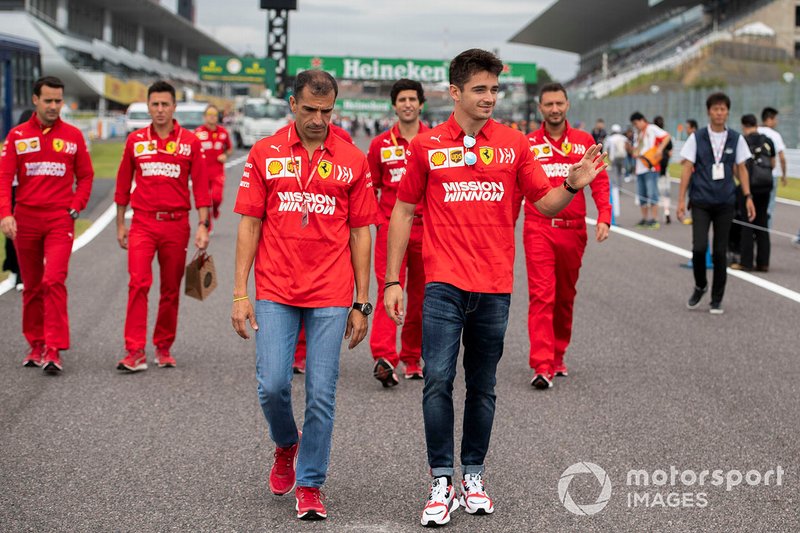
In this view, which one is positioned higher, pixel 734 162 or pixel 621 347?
pixel 734 162

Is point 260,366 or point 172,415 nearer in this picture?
point 260,366

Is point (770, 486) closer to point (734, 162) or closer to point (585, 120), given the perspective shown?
point (734, 162)

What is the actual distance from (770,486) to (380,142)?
360cm

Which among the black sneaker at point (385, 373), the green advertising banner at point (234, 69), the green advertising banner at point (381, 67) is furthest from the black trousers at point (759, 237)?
the green advertising banner at point (234, 69)

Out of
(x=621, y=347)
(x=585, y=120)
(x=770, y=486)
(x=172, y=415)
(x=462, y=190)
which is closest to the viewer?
(x=462, y=190)

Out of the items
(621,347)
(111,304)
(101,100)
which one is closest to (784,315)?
(621,347)

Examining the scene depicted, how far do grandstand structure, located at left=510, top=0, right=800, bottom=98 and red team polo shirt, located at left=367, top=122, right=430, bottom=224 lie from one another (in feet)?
169

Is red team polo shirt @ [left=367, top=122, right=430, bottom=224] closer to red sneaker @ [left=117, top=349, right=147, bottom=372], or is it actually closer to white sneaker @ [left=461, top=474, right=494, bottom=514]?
red sneaker @ [left=117, top=349, right=147, bottom=372]

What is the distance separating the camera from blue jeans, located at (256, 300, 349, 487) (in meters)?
4.79

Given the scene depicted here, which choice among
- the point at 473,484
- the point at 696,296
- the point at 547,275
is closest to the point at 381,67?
the point at 696,296

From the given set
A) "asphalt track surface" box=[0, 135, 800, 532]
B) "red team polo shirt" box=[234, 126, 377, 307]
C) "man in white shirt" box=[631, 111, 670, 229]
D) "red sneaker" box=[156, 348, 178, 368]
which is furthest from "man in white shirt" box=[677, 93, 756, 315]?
"man in white shirt" box=[631, 111, 670, 229]

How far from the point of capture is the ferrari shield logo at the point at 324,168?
490 cm

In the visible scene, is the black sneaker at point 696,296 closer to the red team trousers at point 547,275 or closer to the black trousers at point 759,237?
the black trousers at point 759,237

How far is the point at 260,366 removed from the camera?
4824 mm
